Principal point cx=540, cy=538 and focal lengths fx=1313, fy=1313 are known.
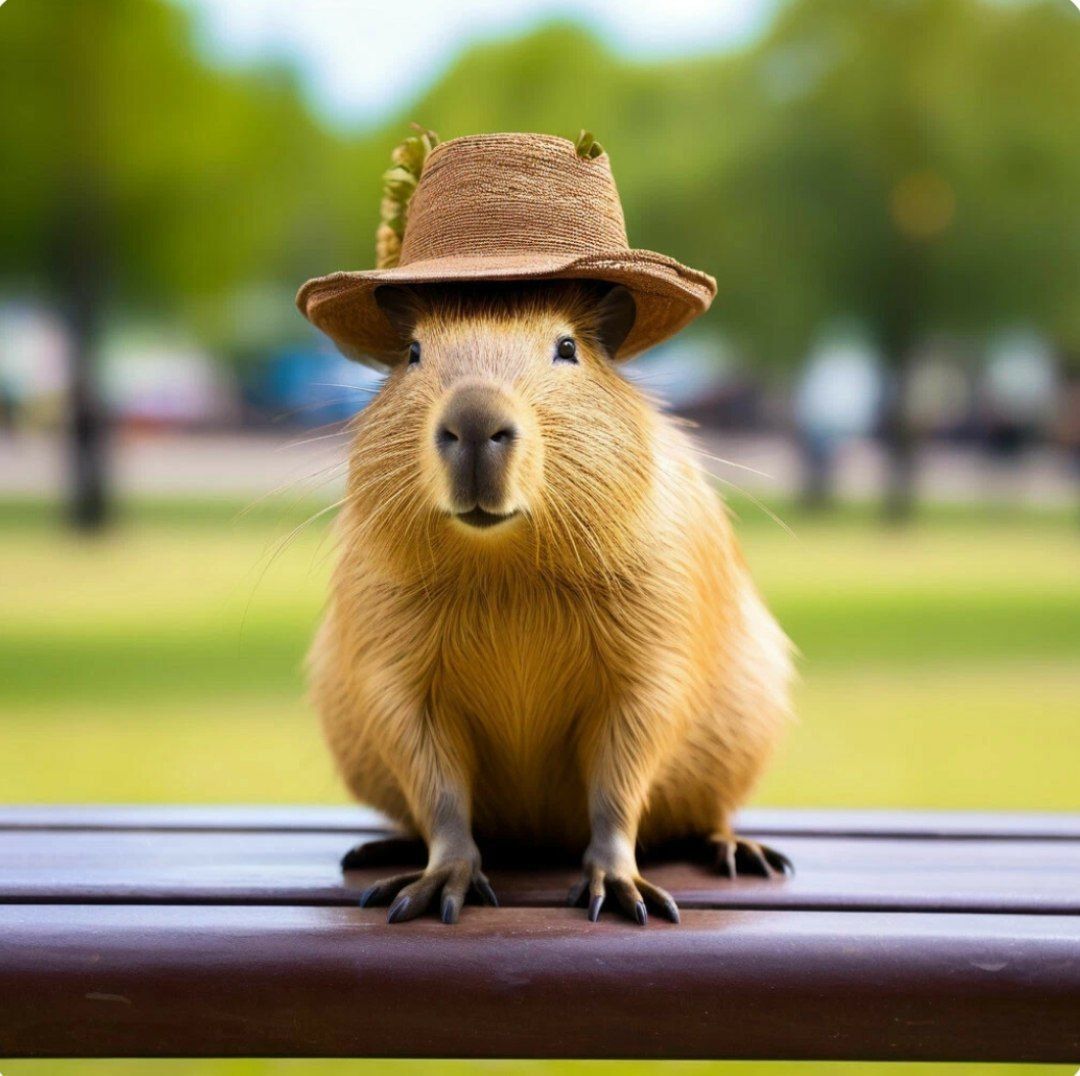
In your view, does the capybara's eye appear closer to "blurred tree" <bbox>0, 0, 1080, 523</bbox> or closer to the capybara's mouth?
the capybara's mouth

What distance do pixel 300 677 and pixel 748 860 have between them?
263 cm

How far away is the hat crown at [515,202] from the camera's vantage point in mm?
2053

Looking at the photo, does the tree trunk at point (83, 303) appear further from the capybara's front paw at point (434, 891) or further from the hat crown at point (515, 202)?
the capybara's front paw at point (434, 891)

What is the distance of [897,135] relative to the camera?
36.8ft

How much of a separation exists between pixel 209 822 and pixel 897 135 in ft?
33.3

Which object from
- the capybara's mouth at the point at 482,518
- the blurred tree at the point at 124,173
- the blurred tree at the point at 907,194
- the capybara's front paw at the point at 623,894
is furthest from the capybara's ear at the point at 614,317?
the blurred tree at the point at 907,194

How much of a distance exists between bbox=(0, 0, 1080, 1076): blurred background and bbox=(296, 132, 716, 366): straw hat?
4.82 meters

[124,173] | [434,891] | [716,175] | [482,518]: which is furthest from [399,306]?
[716,175]

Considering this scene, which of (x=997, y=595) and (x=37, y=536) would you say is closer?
(x=997, y=595)

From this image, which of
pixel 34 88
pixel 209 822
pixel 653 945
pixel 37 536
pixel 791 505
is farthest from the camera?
pixel 791 505

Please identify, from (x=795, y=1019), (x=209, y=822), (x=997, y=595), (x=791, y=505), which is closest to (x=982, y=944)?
(x=795, y=1019)

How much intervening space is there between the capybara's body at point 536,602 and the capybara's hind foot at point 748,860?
0.07 metres

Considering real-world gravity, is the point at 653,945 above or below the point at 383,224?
below

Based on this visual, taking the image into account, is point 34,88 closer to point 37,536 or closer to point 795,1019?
point 37,536
